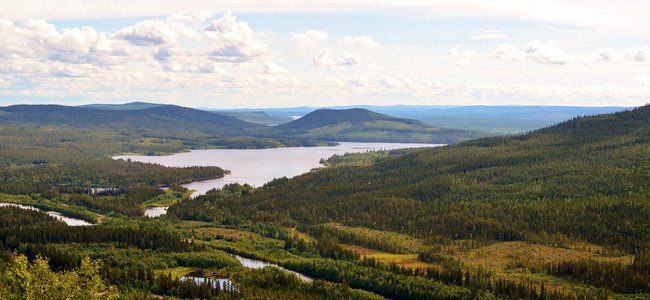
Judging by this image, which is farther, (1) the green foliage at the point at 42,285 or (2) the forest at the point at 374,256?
(2) the forest at the point at 374,256

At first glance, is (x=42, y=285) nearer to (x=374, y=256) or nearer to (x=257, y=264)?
(x=257, y=264)

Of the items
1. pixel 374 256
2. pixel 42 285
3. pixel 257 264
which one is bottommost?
pixel 257 264

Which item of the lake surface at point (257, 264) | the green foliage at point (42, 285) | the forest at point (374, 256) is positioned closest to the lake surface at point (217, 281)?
the forest at point (374, 256)

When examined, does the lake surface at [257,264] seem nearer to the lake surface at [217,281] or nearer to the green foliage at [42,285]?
the lake surface at [217,281]

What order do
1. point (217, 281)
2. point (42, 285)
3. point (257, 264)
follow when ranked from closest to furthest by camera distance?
1. point (42, 285)
2. point (217, 281)
3. point (257, 264)

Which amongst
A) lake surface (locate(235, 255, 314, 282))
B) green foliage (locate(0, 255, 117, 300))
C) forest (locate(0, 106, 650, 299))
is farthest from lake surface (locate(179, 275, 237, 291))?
green foliage (locate(0, 255, 117, 300))

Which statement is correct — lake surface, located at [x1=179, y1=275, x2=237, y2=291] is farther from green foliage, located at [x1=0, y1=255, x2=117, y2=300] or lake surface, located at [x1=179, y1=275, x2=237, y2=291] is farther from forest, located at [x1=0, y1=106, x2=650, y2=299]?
green foliage, located at [x1=0, y1=255, x2=117, y2=300]

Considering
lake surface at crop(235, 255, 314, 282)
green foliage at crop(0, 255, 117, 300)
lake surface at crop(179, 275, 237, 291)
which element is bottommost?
lake surface at crop(235, 255, 314, 282)

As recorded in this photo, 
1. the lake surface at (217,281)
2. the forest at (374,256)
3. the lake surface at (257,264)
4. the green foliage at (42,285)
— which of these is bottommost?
the lake surface at (257,264)

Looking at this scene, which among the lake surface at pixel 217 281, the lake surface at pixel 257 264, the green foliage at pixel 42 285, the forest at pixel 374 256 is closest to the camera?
the green foliage at pixel 42 285

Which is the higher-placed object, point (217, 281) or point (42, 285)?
point (42, 285)

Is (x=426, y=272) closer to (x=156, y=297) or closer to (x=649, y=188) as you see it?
(x=156, y=297)

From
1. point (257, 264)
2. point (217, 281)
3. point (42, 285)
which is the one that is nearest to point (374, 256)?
point (257, 264)
